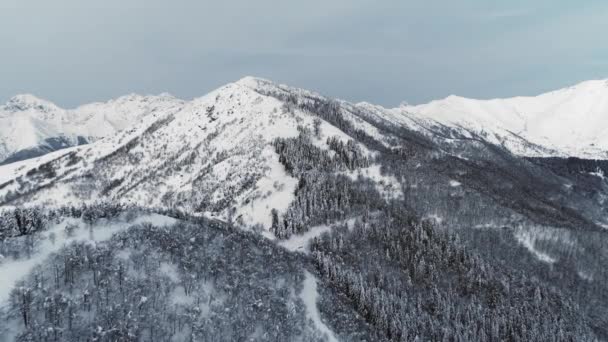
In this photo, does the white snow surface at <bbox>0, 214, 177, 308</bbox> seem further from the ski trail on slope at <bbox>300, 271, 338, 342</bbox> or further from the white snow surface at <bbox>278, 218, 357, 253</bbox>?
the white snow surface at <bbox>278, 218, 357, 253</bbox>

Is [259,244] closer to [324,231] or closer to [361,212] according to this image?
[324,231]

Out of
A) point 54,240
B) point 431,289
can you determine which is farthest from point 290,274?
point 431,289

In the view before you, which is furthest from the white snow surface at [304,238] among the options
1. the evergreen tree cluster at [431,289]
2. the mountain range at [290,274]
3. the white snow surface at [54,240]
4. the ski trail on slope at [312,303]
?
the white snow surface at [54,240]

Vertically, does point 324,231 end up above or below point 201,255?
below

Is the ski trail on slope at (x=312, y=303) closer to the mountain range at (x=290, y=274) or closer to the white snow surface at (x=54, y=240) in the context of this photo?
the mountain range at (x=290, y=274)

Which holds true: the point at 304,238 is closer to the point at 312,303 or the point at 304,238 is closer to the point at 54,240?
the point at 312,303

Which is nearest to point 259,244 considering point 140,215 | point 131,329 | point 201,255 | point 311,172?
point 201,255
